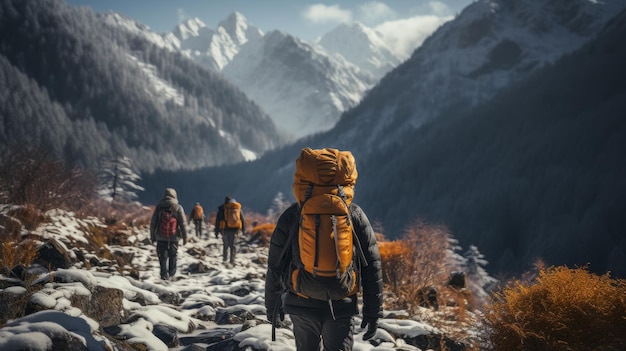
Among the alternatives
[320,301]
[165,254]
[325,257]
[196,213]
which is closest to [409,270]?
[320,301]

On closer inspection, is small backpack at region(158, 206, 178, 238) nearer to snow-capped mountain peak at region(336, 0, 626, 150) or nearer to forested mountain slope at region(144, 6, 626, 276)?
forested mountain slope at region(144, 6, 626, 276)

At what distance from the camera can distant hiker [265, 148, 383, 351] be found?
321cm

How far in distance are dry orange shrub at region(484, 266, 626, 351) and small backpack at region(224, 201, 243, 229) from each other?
9261 mm

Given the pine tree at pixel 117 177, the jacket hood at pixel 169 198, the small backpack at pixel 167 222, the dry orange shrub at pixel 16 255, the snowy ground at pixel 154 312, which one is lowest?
the snowy ground at pixel 154 312

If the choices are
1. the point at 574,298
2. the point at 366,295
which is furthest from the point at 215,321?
the point at 574,298

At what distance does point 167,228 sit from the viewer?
8875 mm

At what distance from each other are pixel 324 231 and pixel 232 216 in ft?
31.4

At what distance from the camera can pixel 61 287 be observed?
4.54 meters

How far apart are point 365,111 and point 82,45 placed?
454ft

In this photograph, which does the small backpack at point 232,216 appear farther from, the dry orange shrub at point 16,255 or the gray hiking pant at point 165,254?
the dry orange shrub at point 16,255

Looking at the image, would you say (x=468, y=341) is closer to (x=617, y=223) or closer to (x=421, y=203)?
(x=617, y=223)

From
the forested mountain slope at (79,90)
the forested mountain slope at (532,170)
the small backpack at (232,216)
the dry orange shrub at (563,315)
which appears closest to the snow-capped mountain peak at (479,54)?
the forested mountain slope at (532,170)

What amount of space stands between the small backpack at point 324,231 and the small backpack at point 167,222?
6.25m

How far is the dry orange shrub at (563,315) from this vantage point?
11.0ft
